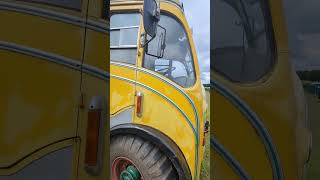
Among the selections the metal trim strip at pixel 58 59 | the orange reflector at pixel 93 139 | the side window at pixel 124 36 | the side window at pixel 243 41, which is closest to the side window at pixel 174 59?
the side window at pixel 124 36

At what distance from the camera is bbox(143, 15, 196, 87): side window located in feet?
8.52

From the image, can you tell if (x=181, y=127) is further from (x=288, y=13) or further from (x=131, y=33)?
(x=288, y=13)

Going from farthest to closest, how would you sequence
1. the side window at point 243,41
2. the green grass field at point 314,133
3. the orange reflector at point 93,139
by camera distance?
the orange reflector at point 93,139 → the side window at point 243,41 → the green grass field at point 314,133

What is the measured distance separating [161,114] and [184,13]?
611 millimetres

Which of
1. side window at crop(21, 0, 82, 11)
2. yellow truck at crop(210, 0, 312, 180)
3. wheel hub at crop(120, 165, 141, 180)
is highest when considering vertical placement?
side window at crop(21, 0, 82, 11)

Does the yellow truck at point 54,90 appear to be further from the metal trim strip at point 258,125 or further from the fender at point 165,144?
the metal trim strip at point 258,125

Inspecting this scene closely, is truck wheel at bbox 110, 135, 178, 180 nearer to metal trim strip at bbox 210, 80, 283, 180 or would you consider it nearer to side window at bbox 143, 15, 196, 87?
side window at bbox 143, 15, 196, 87

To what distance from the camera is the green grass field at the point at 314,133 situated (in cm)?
167

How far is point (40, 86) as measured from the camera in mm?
2336

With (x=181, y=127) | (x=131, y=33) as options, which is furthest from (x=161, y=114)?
(x=131, y=33)

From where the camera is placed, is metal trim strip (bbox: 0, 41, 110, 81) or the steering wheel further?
the steering wheel

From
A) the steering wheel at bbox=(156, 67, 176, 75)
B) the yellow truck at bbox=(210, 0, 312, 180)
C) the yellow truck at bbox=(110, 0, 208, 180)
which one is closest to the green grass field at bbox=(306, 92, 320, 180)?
the yellow truck at bbox=(210, 0, 312, 180)

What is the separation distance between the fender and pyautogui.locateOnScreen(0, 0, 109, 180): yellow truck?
12.9 inches

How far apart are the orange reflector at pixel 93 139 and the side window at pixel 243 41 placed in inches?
26.1
